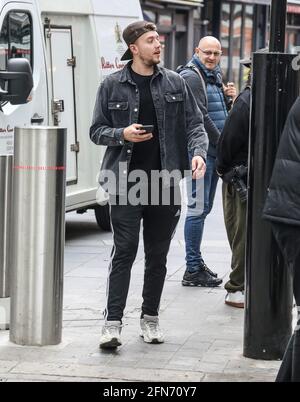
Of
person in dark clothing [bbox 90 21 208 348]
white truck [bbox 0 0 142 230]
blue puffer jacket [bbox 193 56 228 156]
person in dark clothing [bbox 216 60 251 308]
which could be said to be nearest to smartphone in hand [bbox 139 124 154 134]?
person in dark clothing [bbox 90 21 208 348]

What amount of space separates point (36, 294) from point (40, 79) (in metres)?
4.07

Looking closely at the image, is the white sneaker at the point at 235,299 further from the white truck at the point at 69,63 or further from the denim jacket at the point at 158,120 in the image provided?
the white truck at the point at 69,63

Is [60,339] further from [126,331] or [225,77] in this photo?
[225,77]

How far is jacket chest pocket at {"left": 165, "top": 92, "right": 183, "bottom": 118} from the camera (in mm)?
6828

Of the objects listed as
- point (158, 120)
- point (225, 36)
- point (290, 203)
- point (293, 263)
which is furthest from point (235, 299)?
point (225, 36)

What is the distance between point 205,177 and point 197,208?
0.26 meters

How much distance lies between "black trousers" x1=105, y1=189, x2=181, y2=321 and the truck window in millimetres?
3676

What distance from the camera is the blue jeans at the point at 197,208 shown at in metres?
8.95

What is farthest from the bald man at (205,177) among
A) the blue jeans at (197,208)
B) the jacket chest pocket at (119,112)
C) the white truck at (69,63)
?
the jacket chest pocket at (119,112)

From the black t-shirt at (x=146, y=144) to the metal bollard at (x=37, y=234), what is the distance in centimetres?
Answer: 45

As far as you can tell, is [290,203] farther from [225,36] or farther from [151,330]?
[225,36]

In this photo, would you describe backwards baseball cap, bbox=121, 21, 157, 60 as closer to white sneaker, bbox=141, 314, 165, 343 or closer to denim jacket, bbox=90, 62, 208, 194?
denim jacket, bbox=90, 62, 208, 194

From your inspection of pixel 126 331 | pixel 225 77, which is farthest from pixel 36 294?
pixel 225 77

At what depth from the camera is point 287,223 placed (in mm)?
5254
